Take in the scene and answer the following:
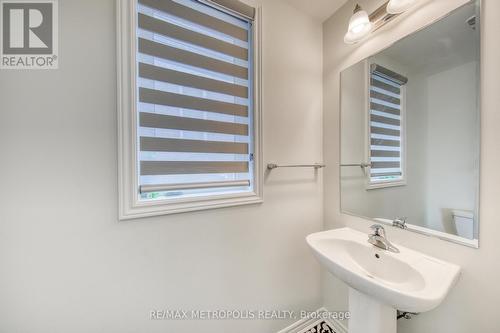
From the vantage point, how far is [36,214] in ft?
2.31

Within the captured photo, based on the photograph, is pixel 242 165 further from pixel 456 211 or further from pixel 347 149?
pixel 456 211

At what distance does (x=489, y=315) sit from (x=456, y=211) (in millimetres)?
383

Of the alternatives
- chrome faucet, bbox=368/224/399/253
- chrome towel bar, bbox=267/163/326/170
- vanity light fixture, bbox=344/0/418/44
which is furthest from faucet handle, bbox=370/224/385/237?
vanity light fixture, bbox=344/0/418/44

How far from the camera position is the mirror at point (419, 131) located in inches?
29.9

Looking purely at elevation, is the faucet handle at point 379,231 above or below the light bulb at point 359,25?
below

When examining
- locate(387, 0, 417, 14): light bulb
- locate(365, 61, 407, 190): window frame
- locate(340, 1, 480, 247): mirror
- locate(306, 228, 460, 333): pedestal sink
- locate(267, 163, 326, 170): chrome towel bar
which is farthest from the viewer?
locate(267, 163, 326, 170): chrome towel bar

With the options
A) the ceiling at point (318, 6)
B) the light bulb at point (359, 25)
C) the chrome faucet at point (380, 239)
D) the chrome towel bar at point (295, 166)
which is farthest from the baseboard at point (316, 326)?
the ceiling at point (318, 6)

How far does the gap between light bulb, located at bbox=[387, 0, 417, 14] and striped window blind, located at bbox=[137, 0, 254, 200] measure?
718 mm

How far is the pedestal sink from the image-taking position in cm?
65

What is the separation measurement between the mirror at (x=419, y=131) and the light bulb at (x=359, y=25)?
0.47 ft

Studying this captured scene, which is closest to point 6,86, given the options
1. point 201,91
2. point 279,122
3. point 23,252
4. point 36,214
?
point 36,214

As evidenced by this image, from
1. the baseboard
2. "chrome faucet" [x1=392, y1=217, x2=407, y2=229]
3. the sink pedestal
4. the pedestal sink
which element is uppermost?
"chrome faucet" [x1=392, y1=217, x2=407, y2=229]

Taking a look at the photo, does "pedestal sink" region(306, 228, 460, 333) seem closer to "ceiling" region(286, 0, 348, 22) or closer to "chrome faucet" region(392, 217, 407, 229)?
"chrome faucet" region(392, 217, 407, 229)

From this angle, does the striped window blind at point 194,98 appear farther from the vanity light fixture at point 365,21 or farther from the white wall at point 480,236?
the white wall at point 480,236
